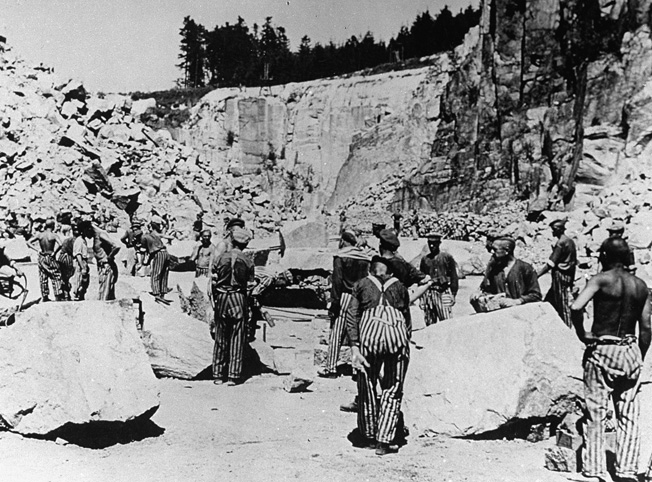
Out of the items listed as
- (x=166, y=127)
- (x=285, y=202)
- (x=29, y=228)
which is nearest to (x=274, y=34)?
(x=166, y=127)

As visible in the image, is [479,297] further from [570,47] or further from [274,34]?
[274,34]

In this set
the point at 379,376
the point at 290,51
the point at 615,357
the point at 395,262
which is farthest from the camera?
the point at 290,51

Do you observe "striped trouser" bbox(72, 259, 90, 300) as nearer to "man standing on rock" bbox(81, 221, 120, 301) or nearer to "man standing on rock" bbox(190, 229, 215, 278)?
"man standing on rock" bbox(81, 221, 120, 301)

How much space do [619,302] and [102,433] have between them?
3.83 m

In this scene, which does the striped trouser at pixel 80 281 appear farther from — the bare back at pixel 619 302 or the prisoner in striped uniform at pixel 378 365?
the bare back at pixel 619 302

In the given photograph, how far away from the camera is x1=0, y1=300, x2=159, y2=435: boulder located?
4.50m

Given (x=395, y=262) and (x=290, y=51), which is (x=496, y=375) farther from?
(x=290, y=51)

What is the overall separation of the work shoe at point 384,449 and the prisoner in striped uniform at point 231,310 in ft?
7.99

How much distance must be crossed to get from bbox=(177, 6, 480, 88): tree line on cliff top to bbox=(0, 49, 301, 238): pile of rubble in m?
32.6

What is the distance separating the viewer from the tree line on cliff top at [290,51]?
185 ft

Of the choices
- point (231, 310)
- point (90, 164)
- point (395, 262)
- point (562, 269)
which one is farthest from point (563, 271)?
point (90, 164)

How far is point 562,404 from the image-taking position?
4750 mm

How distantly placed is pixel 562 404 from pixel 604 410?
82cm

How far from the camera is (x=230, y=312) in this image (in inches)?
255
